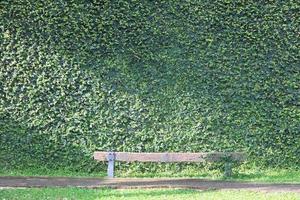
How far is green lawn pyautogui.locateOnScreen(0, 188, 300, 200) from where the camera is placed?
292 inches

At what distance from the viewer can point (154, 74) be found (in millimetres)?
9539

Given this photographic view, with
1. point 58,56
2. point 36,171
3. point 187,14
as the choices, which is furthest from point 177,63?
point 36,171

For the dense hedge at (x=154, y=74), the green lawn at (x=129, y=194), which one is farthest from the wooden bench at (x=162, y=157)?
the green lawn at (x=129, y=194)

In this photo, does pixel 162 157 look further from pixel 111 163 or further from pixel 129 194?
pixel 129 194

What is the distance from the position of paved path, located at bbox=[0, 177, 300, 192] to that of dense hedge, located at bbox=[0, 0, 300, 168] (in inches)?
33.2

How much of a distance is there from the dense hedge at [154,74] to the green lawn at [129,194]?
179 centimetres

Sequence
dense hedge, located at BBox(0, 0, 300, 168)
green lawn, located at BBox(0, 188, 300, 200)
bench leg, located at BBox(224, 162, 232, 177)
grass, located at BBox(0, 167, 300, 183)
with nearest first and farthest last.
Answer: green lawn, located at BBox(0, 188, 300, 200) < bench leg, located at BBox(224, 162, 232, 177) < grass, located at BBox(0, 167, 300, 183) < dense hedge, located at BBox(0, 0, 300, 168)

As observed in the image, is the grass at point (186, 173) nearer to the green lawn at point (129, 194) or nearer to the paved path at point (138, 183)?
the paved path at point (138, 183)

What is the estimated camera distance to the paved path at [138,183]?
8234 millimetres

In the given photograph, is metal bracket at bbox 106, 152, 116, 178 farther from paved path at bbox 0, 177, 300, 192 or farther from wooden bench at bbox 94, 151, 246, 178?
paved path at bbox 0, 177, 300, 192

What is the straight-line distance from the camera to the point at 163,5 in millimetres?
9586

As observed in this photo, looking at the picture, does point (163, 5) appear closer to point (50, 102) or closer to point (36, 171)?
point (50, 102)

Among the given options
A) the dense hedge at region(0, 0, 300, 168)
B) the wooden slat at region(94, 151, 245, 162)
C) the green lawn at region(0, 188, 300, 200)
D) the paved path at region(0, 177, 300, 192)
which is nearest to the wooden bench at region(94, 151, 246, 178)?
the wooden slat at region(94, 151, 245, 162)

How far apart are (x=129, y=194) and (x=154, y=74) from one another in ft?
8.74
